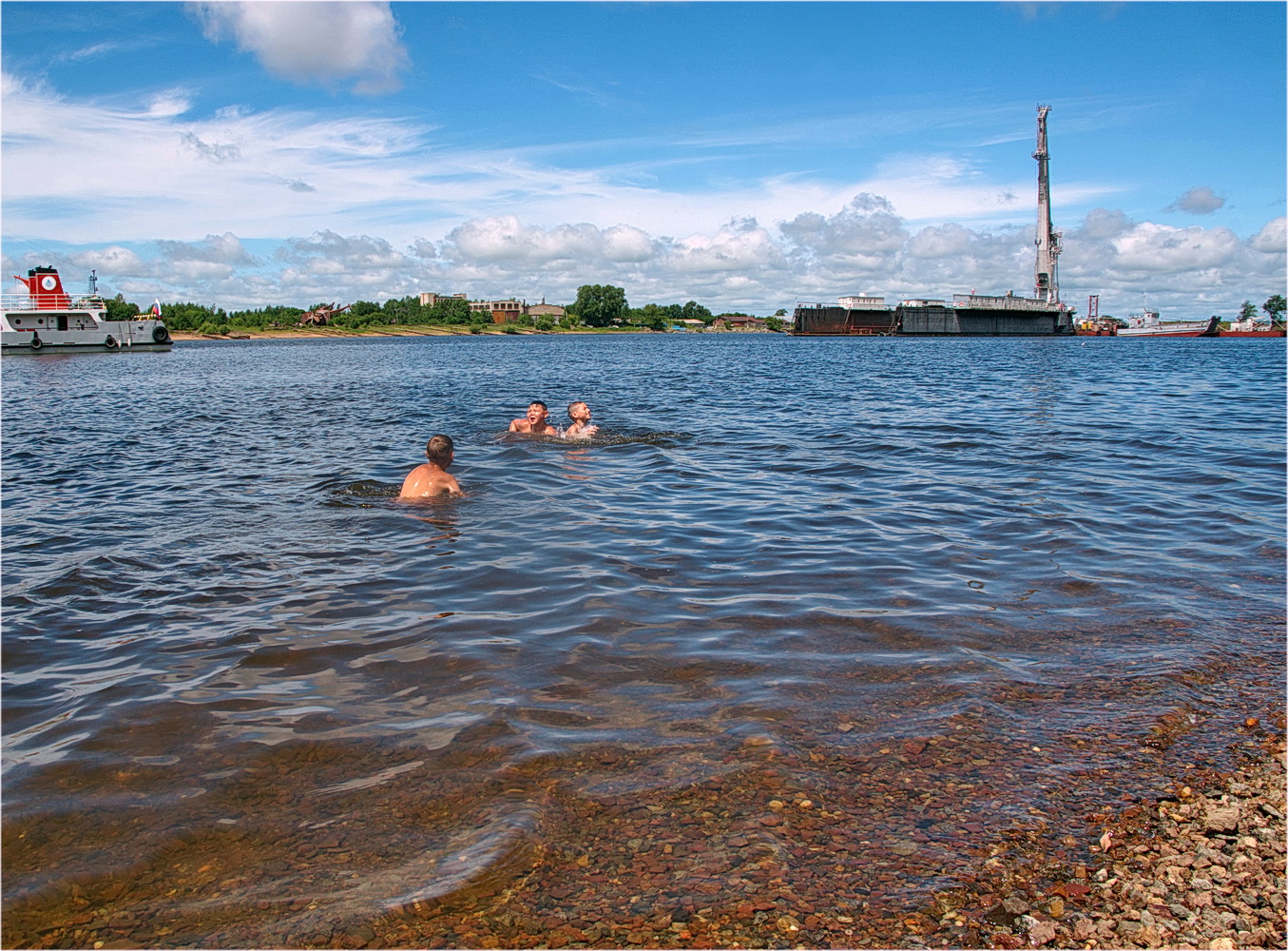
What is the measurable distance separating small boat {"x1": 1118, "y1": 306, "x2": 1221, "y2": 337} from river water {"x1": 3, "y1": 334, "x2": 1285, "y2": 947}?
112 meters

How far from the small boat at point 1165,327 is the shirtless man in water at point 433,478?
119 m

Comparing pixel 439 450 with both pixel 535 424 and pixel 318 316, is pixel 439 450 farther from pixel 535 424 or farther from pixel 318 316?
pixel 318 316

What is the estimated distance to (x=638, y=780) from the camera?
392 cm

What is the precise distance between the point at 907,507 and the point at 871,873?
7.33 meters

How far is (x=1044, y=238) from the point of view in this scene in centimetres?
10294

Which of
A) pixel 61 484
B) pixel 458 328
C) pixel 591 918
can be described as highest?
pixel 458 328

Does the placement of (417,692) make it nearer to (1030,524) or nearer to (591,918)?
(591,918)

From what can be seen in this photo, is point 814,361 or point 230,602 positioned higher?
point 814,361

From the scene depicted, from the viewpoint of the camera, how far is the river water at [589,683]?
10.7 ft

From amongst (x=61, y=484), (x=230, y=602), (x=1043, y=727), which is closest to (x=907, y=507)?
(x=1043, y=727)

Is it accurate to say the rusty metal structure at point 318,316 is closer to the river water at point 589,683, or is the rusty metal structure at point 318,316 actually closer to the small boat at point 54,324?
the small boat at point 54,324

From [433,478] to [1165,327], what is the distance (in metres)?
122

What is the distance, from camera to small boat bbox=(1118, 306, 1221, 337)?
102 m

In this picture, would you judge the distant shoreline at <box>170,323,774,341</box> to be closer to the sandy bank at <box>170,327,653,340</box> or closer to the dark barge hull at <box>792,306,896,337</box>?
the sandy bank at <box>170,327,653,340</box>
